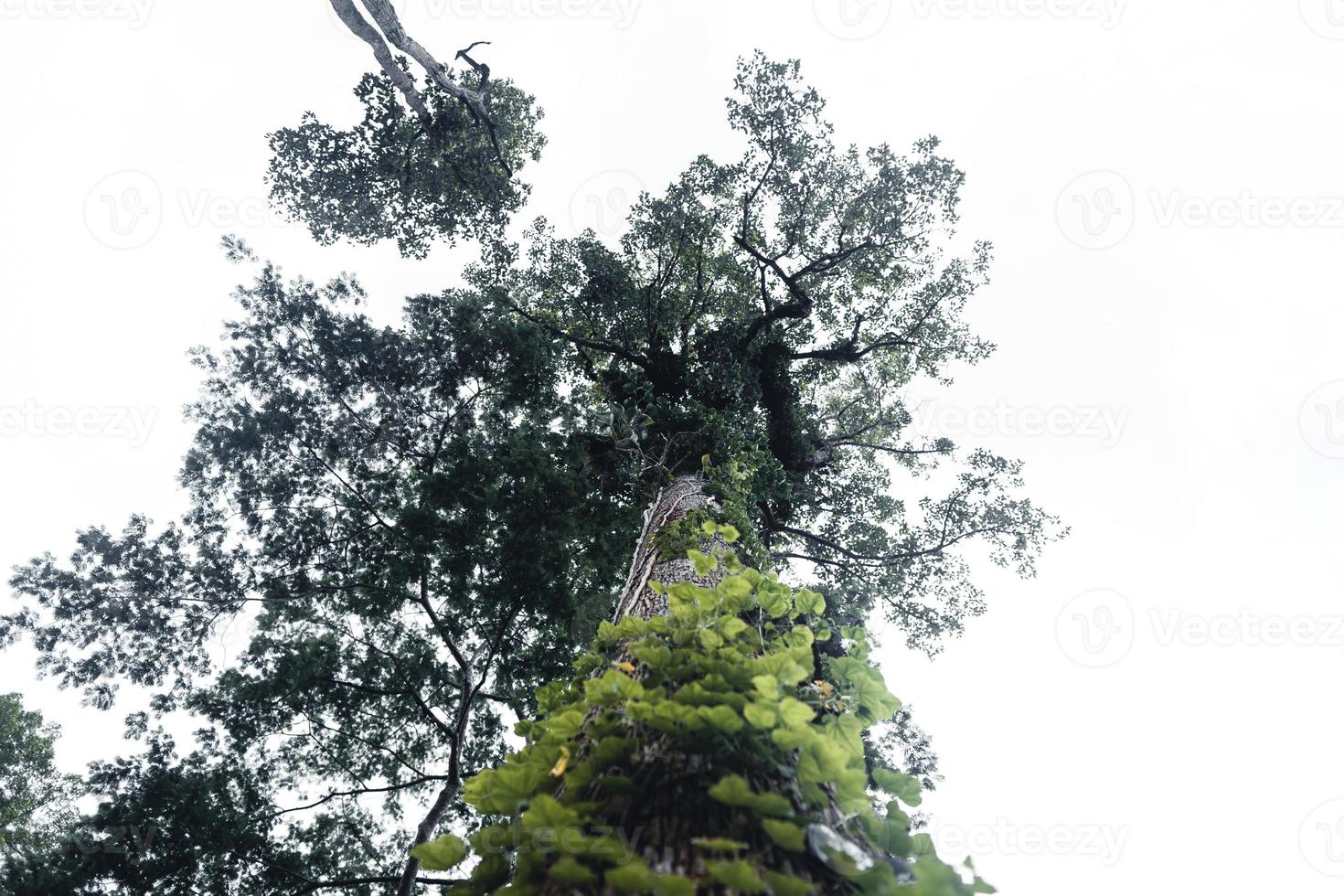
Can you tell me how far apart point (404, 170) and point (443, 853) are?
30.1ft

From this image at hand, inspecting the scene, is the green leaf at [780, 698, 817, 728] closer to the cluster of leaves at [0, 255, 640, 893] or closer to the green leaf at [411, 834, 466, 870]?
the green leaf at [411, 834, 466, 870]

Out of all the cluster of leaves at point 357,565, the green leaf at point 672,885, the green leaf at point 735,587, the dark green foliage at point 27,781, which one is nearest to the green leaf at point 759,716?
the green leaf at point 672,885

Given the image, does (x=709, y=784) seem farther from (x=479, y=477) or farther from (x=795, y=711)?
(x=479, y=477)

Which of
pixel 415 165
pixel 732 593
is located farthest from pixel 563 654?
pixel 415 165

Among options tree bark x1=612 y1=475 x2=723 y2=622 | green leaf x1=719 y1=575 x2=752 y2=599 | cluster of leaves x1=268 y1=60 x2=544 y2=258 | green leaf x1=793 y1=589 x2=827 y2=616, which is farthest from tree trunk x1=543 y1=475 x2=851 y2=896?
cluster of leaves x1=268 y1=60 x2=544 y2=258

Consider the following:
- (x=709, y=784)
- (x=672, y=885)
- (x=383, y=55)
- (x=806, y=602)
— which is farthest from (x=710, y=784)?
(x=383, y=55)

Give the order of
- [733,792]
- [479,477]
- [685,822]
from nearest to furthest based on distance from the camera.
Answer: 1. [733,792]
2. [685,822]
3. [479,477]

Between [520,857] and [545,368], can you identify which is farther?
[545,368]

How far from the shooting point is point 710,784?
1487 mm

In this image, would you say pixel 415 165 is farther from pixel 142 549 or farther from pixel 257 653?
pixel 257 653

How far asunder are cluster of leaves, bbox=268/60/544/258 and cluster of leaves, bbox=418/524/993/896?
849cm

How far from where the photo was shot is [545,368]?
7.02m

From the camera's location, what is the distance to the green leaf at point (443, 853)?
1.60 metres

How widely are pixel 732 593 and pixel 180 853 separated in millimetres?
6479
